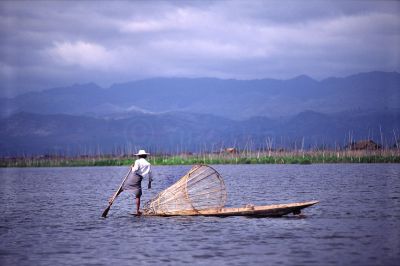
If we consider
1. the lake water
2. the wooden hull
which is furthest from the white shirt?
the wooden hull

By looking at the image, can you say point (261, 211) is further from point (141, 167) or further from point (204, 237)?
point (141, 167)

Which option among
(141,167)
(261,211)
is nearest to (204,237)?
(261,211)

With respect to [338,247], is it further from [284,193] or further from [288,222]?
[284,193]

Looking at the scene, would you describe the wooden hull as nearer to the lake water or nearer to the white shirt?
the lake water

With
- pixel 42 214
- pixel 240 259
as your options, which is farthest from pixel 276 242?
pixel 42 214

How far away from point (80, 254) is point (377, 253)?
621cm

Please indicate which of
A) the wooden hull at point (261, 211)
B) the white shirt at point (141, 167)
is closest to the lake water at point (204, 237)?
the wooden hull at point (261, 211)

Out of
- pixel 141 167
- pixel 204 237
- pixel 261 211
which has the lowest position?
pixel 204 237

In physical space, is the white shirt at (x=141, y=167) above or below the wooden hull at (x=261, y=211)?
above

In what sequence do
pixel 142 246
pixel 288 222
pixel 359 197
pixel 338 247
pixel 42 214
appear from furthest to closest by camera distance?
pixel 359 197, pixel 42 214, pixel 288 222, pixel 142 246, pixel 338 247

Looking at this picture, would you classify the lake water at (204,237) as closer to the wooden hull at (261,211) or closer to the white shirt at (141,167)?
the wooden hull at (261,211)

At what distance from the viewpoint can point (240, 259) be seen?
13.2 metres

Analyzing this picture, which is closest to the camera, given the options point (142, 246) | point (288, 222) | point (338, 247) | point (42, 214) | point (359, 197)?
point (338, 247)

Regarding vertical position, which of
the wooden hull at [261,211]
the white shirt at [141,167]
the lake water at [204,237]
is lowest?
the lake water at [204,237]
